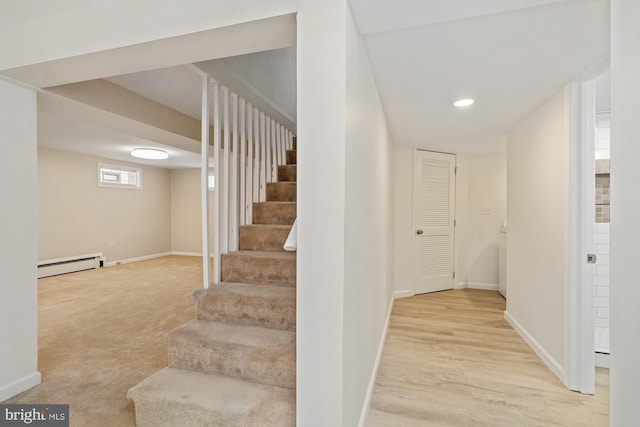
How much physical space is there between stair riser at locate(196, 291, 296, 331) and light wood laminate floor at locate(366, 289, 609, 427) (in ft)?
2.50

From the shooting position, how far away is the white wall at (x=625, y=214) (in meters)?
1.00

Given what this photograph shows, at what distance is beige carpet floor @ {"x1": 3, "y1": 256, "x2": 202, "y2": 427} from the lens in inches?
72.5

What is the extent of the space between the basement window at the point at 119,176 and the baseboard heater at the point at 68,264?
4.69 feet

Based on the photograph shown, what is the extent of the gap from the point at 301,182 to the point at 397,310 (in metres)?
2.83

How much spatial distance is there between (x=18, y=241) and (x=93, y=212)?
180 inches

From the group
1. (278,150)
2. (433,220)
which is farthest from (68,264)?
(433,220)

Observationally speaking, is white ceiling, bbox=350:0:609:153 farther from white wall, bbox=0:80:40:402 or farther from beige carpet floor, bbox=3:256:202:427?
beige carpet floor, bbox=3:256:202:427

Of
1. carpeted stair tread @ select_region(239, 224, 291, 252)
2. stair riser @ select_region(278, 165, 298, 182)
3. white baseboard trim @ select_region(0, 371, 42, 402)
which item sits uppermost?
stair riser @ select_region(278, 165, 298, 182)

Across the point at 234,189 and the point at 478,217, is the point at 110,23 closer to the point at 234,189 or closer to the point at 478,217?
the point at 234,189

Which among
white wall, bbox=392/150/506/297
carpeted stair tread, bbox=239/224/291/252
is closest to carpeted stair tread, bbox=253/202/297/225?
carpeted stair tread, bbox=239/224/291/252

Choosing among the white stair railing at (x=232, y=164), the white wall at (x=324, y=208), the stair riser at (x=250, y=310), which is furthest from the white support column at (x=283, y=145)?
the white wall at (x=324, y=208)

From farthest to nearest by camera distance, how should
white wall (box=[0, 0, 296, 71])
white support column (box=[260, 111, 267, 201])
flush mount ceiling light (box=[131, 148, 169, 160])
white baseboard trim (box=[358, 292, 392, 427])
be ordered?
flush mount ceiling light (box=[131, 148, 169, 160]) → white support column (box=[260, 111, 267, 201]) → white baseboard trim (box=[358, 292, 392, 427]) → white wall (box=[0, 0, 296, 71])

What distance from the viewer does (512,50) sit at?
1.57 metres

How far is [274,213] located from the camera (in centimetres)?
295
